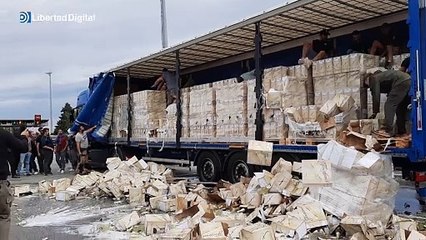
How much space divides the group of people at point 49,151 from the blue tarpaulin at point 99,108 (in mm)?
278

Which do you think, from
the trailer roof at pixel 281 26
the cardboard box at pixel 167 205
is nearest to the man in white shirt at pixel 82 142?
the trailer roof at pixel 281 26

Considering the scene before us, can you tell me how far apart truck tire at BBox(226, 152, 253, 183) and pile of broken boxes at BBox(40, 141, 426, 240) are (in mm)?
1759

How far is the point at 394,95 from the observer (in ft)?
28.0

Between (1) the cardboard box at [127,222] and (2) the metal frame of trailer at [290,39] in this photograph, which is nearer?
(2) the metal frame of trailer at [290,39]

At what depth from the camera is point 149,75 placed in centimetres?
1852

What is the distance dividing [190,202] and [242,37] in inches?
203

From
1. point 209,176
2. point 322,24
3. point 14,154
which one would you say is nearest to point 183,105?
point 209,176

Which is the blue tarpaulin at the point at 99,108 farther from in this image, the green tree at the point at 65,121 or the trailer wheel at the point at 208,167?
the trailer wheel at the point at 208,167

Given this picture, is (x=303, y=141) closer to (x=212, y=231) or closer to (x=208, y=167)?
(x=212, y=231)

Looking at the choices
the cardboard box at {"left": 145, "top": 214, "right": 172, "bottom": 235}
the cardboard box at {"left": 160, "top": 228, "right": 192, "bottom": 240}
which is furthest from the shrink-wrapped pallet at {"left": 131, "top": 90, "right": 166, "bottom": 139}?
the cardboard box at {"left": 160, "top": 228, "right": 192, "bottom": 240}

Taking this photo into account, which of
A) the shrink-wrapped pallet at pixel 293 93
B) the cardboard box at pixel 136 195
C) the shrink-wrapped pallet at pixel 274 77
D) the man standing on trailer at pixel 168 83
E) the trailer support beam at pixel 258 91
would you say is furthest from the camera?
the man standing on trailer at pixel 168 83

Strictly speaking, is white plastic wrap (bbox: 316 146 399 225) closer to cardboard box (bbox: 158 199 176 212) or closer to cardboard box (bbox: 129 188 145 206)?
cardboard box (bbox: 158 199 176 212)

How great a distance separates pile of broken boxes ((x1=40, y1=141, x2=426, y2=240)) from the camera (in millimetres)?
6699

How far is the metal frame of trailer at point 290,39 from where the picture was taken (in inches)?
303
